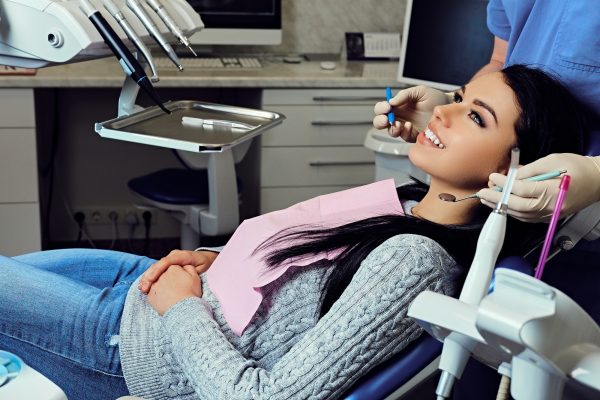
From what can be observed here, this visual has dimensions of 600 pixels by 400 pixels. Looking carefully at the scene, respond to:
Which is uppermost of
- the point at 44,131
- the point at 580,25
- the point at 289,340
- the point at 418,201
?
the point at 580,25

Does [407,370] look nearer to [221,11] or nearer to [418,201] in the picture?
[418,201]

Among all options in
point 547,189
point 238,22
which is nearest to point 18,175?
point 238,22

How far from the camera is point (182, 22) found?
1.63 meters

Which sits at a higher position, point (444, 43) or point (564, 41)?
point (564, 41)

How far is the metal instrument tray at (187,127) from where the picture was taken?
152cm

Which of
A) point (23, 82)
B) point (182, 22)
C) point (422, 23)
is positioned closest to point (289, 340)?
point (182, 22)

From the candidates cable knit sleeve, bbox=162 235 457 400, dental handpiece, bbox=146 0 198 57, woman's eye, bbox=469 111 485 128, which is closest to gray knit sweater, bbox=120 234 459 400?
cable knit sleeve, bbox=162 235 457 400

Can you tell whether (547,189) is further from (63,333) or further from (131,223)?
(131,223)

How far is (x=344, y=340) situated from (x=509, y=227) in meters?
0.41

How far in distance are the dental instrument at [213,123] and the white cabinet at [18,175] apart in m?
1.26

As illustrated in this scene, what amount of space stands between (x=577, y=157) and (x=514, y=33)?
493mm

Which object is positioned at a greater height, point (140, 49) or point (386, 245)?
point (140, 49)

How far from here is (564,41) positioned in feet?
4.40

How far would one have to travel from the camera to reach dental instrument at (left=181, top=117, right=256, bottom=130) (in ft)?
5.55
